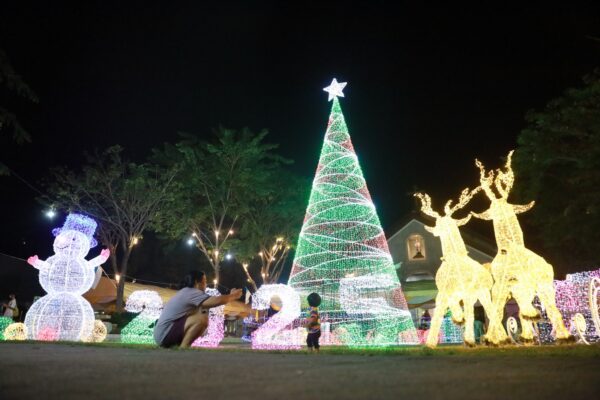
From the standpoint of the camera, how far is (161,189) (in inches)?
969

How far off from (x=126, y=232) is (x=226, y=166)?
6.45 meters

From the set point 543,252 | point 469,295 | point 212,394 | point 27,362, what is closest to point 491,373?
point 212,394

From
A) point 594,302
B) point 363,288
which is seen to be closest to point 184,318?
point 363,288

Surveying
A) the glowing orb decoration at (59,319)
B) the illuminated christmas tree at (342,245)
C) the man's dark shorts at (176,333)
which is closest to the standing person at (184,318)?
the man's dark shorts at (176,333)

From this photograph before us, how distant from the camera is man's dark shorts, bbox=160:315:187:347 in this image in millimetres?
7938

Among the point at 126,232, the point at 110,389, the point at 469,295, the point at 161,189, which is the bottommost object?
the point at 110,389

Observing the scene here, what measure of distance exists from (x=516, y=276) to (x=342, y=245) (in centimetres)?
740

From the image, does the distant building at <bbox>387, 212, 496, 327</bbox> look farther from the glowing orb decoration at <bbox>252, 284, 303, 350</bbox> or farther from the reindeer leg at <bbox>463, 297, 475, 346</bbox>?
the glowing orb decoration at <bbox>252, 284, 303, 350</bbox>

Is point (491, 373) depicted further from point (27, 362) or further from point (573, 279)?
point (573, 279)

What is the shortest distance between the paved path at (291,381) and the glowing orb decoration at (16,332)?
879cm

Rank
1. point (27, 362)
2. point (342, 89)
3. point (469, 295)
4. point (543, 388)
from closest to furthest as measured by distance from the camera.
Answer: point (543, 388) → point (27, 362) → point (469, 295) → point (342, 89)

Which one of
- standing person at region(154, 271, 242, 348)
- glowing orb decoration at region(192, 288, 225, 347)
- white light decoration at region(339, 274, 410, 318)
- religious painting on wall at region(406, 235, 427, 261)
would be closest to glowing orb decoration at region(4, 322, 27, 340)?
glowing orb decoration at region(192, 288, 225, 347)

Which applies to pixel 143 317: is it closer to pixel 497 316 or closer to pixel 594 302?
pixel 497 316

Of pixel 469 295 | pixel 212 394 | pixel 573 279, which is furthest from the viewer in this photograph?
pixel 573 279
